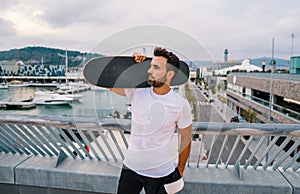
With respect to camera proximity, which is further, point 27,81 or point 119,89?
point 27,81

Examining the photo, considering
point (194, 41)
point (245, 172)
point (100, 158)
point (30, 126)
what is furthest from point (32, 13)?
point (245, 172)

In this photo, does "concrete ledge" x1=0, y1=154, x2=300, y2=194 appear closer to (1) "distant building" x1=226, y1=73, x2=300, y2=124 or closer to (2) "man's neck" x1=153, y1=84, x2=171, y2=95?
(2) "man's neck" x1=153, y1=84, x2=171, y2=95

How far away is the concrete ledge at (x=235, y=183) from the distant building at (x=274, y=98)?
654 centimetres

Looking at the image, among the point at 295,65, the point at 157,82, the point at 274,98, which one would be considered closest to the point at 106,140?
the point at 157,82

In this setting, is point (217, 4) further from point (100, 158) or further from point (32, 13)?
point (32, 13)

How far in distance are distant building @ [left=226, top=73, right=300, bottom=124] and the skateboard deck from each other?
7.30 meters

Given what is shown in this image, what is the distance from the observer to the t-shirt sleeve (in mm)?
1030

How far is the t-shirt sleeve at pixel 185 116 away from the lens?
1.03 metres

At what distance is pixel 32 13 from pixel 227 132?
Answer: 3514mm

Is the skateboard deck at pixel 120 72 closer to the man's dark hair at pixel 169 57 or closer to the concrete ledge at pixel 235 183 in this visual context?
the man's dark hair at pixel 169 57

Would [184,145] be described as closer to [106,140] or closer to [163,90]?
[163,90]

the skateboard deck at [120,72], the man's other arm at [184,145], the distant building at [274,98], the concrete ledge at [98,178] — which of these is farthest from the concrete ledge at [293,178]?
the distant building at [274,98]

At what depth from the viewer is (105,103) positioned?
1172mm

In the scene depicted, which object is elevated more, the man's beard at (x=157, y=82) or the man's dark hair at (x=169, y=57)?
the man's dark hair at (x=169, y=57)
